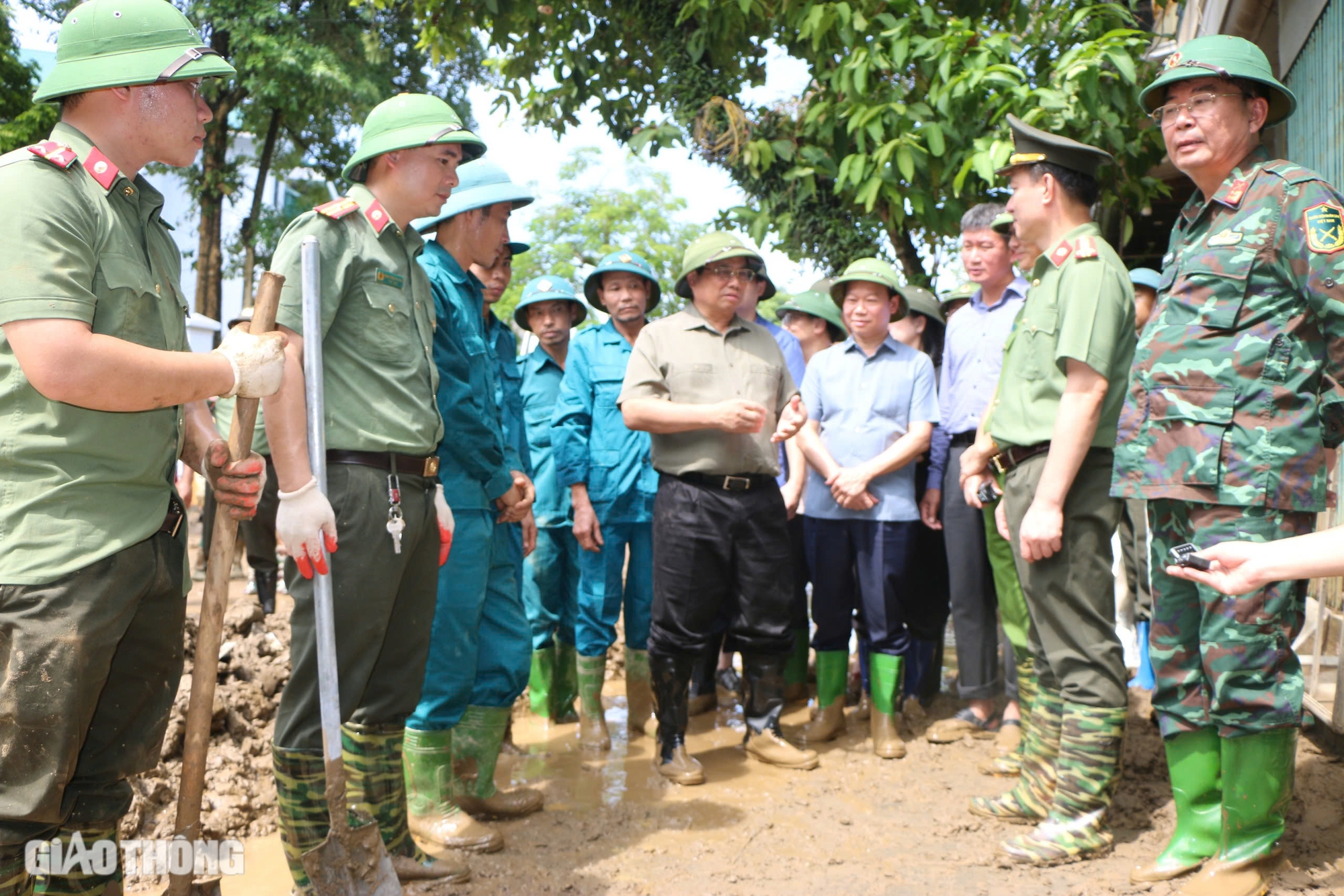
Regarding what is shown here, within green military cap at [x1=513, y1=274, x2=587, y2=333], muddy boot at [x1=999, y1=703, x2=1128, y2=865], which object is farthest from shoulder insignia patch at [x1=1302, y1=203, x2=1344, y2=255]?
green military cap at [x1=513, y1=274, x2=587, y2=333]

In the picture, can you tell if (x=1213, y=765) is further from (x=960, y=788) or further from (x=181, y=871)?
(x=181, y=871)

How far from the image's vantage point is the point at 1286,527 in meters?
2.96

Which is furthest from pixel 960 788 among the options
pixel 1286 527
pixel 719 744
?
pixel 1286 527

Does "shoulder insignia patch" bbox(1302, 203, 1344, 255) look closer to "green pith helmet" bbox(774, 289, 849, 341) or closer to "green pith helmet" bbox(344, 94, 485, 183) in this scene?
"green pith helmet" bbox(344, 94, 485, 183)

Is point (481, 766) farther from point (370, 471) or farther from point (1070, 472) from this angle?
point (1070, 472)

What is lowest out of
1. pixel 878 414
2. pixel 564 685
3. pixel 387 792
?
pixel 564 685

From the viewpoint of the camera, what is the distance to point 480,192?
3855 millimetres

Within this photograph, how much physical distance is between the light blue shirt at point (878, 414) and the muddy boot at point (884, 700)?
681 mm

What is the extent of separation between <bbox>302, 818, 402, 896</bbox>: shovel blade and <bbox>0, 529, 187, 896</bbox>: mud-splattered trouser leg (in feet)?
1.55

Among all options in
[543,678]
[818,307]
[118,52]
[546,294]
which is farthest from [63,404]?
[818,307]

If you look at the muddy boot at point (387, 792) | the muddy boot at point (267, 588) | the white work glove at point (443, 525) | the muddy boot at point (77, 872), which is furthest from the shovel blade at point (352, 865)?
the muddy boot at point (267, 588)

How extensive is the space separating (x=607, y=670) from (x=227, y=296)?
116ft

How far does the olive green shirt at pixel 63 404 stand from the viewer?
7.09ft

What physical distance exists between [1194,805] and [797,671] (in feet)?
8.95
